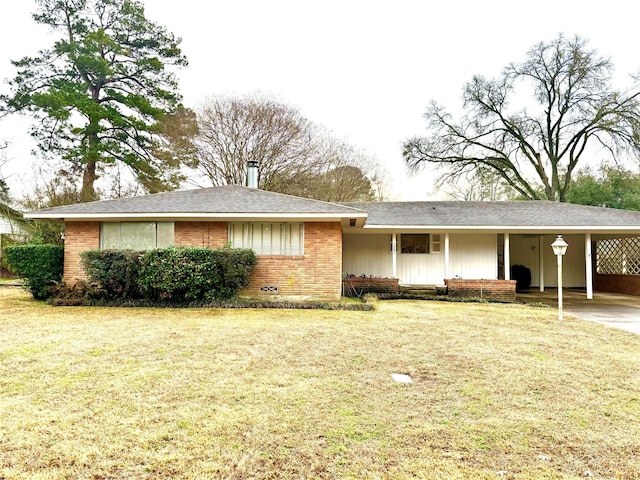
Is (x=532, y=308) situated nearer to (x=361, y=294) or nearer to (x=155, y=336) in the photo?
(x=361, y=294)

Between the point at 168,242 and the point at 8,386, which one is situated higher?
the point at 168,242

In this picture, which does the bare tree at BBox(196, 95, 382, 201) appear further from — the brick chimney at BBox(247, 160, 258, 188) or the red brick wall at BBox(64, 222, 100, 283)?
the red brick wall at BBox(64, 222, 100, 283)

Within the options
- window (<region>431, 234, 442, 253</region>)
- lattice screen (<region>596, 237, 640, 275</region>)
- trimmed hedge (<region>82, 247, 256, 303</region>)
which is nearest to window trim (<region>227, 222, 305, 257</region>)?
trimmed hedge (<region>82, 247, 256, 303</region>)

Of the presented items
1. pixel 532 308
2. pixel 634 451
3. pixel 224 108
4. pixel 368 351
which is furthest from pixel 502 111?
pixel 634 451

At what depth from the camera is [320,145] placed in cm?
2570

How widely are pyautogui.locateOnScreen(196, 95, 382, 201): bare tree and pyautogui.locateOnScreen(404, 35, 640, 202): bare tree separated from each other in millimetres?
7120

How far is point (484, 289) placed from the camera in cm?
1252

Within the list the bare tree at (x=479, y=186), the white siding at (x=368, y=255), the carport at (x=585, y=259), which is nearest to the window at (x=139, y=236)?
the white siding at (x=368, y=255)

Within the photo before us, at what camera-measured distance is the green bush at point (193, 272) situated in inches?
376

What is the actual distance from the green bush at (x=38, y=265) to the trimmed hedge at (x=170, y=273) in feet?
5.53

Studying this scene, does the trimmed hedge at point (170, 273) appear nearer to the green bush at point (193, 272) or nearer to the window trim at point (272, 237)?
the green bush at point (193, 272)

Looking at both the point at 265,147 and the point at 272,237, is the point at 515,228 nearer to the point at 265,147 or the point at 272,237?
the point at 272,237

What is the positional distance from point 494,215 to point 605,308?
441 cm

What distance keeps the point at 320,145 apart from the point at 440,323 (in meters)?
19.5
